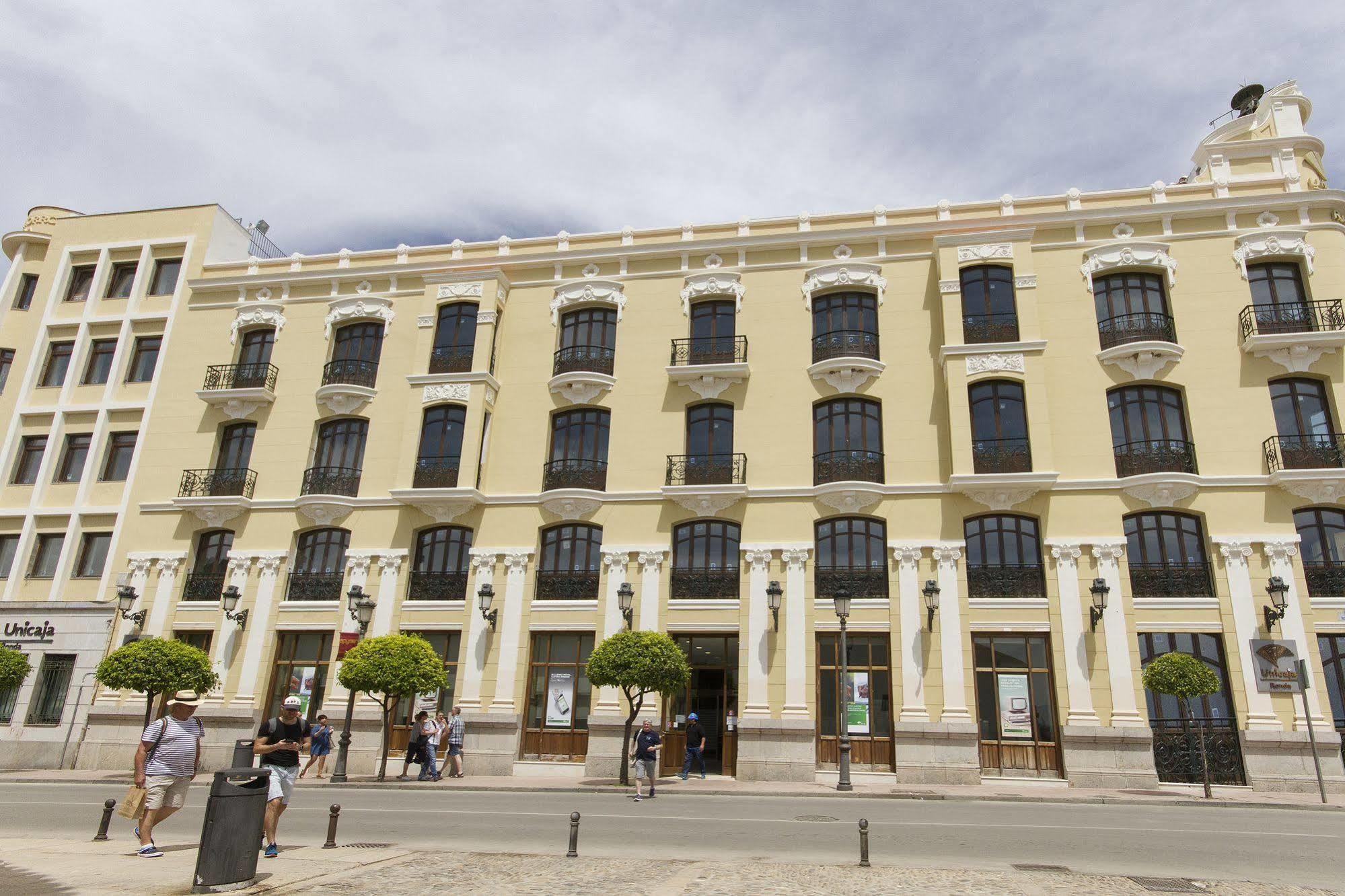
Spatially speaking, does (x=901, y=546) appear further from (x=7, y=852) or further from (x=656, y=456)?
(x=7, y=852)

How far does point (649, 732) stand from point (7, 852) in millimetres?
11528

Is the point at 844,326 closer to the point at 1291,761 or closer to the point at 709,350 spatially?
the point at 709,350

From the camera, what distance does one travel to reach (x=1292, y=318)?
2397cm

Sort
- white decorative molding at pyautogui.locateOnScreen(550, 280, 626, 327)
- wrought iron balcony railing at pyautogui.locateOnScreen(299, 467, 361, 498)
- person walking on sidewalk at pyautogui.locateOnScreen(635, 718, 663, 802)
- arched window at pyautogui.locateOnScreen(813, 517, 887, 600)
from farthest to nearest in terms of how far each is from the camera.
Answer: white decorative molding at pyautogui.locateOnScreen(550, 280, 626, 327)
wrought iron balcony railing at pyautogui.locateOnScreen(299, 467, 361, 498)
arched window at pyautogui.locateOnScreen(813, 517, 887, 600)
person walking on sidewalk at pyautogui.locateOnScreen(635, 718, 663, 802)

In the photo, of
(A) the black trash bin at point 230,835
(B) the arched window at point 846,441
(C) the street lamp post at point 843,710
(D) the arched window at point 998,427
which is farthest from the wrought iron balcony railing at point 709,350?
(A) the black trash bin at point 230,835

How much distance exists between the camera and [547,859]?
10.8m

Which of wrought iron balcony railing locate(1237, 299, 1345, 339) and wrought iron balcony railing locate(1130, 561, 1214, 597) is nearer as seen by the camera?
wrought iron balcony railing locate(1130, 561, 1214, 597)

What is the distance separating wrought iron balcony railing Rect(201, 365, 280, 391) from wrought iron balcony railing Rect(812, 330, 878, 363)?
18871mm

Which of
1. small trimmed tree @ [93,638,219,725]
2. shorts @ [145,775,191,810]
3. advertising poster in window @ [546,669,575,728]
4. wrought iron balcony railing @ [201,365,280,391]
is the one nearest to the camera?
shorts @ [145,775,191,810]

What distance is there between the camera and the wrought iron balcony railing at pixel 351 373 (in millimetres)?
29078

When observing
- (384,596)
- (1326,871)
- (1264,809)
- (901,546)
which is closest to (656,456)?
(901,546)

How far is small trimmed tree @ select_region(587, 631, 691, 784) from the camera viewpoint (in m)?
20.9

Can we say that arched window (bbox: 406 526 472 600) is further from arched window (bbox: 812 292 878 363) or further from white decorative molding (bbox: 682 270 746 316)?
arched window (bbox: 812 292 878 363)

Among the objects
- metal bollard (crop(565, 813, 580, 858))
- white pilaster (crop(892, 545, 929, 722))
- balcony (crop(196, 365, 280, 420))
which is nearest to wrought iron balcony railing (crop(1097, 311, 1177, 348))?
white pilaster (crop(892, 545, 929, 722))
